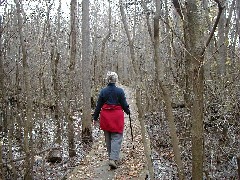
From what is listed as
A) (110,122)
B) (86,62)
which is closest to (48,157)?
(86,62)

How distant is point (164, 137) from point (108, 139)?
4.44m

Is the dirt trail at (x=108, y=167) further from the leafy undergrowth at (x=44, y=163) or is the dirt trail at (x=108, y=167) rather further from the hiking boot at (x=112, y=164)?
the leafy undergrowth at (x=44, y=163)

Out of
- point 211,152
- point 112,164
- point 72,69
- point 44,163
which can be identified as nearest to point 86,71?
point 72,69

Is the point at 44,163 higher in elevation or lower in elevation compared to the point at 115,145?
lower

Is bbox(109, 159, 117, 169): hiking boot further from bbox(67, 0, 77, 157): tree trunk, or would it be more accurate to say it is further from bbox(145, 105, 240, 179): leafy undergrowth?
bbox(67, 0, 77, 157): tree trunk

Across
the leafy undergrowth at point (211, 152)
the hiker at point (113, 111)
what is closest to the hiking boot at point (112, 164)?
the hiker at point (113, 111)

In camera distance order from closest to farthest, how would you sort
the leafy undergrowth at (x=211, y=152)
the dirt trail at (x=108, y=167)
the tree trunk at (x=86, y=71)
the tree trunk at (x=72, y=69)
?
the dirt trail at (x=108, y=167) → the leafy undergrowth at (x=211, y=152) → the tree trunk at (x=72, y=69) → the tree trunk at (x=86, y=71)

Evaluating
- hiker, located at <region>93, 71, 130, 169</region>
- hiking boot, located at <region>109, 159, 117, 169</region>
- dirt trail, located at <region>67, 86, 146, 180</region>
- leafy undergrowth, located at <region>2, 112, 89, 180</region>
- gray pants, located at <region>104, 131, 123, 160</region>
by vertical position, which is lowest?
leafy undergrowth, located at <region>2, 112, 89, 180</region>

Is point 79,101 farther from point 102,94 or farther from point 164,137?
point 102,94

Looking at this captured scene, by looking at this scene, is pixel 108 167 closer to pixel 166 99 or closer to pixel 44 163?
pixel 44 163

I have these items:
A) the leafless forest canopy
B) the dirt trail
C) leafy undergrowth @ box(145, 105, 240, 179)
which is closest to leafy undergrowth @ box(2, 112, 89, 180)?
the leafless forest canopy

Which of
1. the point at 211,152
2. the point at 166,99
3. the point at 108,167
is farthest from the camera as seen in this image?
the point at 211,152

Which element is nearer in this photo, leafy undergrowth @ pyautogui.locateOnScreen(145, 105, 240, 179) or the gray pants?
the gray pants

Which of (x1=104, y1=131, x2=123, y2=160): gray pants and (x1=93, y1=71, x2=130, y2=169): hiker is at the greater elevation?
(x1=93, y1=71, x2=130, y2=169): hiker
